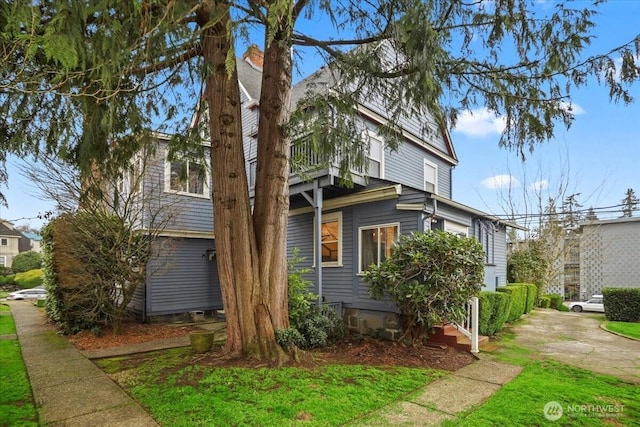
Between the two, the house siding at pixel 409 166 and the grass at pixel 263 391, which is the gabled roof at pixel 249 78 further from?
the grass at pixel 263 391

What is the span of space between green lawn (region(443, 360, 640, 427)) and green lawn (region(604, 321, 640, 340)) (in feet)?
17.6

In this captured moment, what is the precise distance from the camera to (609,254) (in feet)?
71.1

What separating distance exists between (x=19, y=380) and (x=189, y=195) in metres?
7.22

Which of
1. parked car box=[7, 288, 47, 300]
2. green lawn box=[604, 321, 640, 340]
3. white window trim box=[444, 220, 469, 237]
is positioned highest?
white window trim box=[444, 220, 469, 237]

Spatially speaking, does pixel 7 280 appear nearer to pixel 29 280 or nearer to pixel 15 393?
pixel 29 280

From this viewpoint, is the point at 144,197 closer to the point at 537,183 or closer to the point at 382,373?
the point at 382,373

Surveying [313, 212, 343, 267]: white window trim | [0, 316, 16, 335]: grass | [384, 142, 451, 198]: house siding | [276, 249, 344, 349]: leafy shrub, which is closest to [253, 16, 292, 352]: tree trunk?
[276, 249, 344, 349]: leafy shrub

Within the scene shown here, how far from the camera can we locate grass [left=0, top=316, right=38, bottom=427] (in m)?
4.15

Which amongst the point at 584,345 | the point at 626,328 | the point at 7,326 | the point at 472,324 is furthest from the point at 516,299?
the point at 7,326

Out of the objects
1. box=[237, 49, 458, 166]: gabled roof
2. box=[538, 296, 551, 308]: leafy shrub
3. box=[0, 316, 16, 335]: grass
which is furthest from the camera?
box=[538, 296, 551, 308]: leafy shrub

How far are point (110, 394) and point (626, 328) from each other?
13.0m

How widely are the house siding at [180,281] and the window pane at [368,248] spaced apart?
17.9ft

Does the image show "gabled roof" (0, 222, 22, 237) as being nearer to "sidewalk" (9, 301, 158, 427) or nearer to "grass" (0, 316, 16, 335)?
"grass" (0, 316, 16, 335)

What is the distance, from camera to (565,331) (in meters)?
10.4
